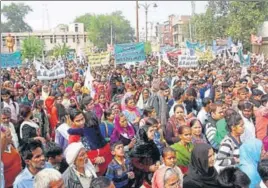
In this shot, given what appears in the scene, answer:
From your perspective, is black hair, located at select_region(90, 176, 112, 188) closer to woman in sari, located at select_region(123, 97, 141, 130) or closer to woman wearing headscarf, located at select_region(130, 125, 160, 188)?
woman wearing headscarf, located at select_region(130, 125, 160, 188)

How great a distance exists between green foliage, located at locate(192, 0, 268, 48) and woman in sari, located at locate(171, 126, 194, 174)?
22.4 metres

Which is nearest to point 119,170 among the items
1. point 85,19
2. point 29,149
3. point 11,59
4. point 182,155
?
point 182,155

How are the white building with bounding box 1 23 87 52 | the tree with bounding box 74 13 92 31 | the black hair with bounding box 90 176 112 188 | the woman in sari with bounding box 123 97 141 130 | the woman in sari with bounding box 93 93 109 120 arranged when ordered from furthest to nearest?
the tree with bounding box 74 13 92 31, the white building with bounding box 1 23 87 52, the woman in sari with bounding box 93 93 109 120, the woman in sari with bounding box 123 97 141 130, the black hair with bounding box 90 176 112 188

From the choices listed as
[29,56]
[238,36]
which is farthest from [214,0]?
[29,56]

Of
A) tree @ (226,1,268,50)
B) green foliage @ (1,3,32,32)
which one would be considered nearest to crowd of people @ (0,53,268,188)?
tree @ (226,1,268,50)

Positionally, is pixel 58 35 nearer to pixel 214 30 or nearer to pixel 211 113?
pixel 214 30

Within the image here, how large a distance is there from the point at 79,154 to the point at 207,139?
2.19 meters

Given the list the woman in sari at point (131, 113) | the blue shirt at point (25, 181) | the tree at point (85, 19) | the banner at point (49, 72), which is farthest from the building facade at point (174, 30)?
the blue shirt at point (25, 181)

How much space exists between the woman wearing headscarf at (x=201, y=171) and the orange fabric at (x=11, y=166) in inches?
64.0

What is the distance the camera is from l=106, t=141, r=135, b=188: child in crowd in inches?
177

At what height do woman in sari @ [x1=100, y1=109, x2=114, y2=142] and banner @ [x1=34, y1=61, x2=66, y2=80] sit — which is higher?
banner @ [x1=34, y1=61, x2=66, y2=80]

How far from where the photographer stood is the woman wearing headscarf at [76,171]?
383 cm

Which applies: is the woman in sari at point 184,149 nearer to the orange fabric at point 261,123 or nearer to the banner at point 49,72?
the orange fabric at point 261,123

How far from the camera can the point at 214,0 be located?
38594 millimetres
